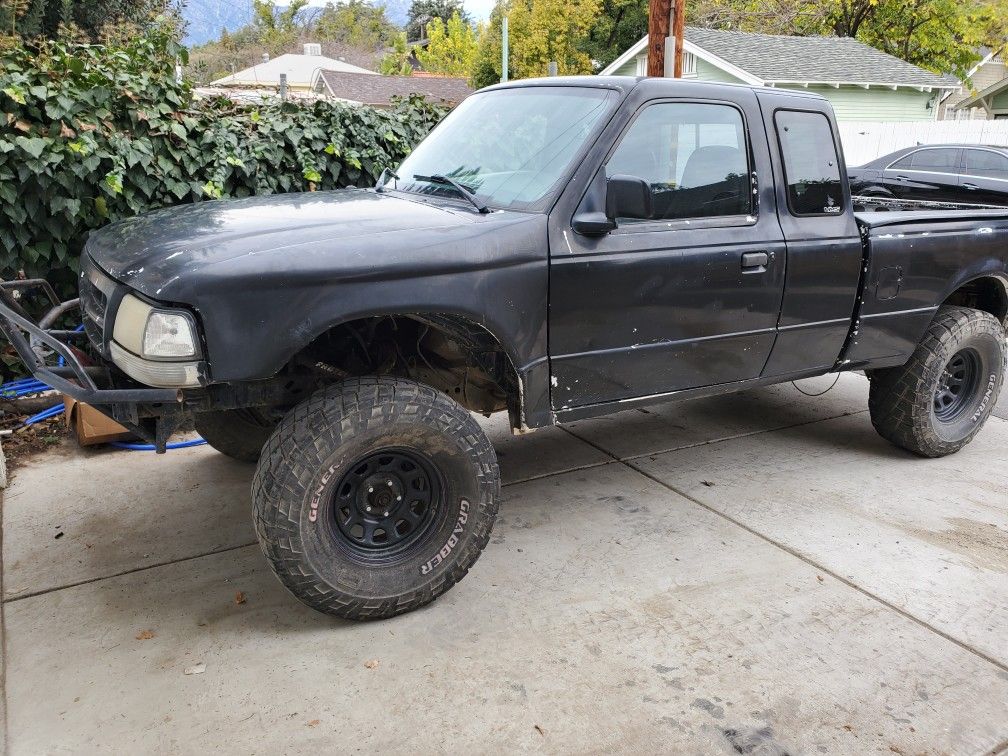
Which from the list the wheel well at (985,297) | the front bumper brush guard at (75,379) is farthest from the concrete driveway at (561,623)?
the wheel well at (985,297)

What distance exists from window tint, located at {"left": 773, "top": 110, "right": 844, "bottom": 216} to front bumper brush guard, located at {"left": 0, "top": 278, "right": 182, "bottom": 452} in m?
3.02

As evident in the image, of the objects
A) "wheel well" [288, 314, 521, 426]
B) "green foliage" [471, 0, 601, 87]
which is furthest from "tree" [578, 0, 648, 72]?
"wheel well" [288, 314, 521, 426]

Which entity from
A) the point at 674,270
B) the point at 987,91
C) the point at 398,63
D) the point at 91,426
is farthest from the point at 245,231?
the point at 398,63

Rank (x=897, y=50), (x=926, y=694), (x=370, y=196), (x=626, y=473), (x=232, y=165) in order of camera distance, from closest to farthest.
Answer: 1. (x=926, y=694)
2. (x=370, y=196)
3. (x=626, y=473)
4. (x=232, y=165)
5. (x=897, y=50)

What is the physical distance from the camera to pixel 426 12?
90.6 metres

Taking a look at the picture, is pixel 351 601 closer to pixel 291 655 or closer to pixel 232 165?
pixel 291 655

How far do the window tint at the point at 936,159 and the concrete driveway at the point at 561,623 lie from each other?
9.89 metres

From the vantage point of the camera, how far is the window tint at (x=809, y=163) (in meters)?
4.07

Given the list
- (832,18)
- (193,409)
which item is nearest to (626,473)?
(193,409)

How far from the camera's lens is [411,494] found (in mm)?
3283

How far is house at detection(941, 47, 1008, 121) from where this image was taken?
28.2 metres

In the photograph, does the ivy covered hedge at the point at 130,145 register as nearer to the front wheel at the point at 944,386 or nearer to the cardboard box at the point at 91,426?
the cardboard box at the point at 91,426

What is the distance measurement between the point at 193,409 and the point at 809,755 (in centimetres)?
238

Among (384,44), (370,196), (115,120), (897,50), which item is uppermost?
(384,44)
